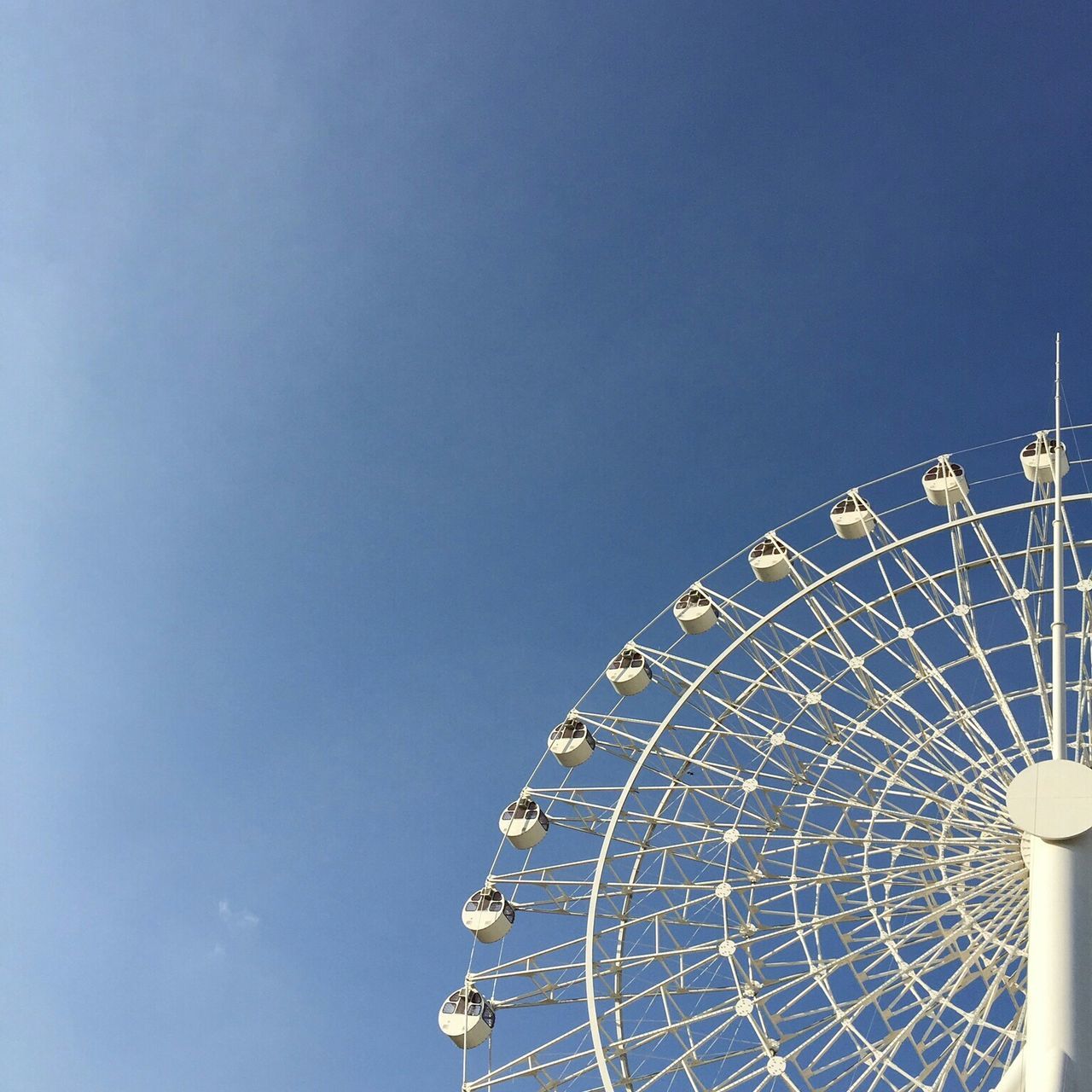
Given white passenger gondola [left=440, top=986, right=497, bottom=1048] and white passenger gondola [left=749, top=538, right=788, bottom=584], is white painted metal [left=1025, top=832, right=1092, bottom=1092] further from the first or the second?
white passenger gondola [left=440, top=986, right=497, bottom=1048]

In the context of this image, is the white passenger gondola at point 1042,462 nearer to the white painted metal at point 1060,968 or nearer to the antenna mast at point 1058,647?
the antenna mast at point 1058,647

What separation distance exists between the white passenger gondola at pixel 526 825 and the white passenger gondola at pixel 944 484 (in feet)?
43.7

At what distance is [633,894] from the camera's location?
31000 mm

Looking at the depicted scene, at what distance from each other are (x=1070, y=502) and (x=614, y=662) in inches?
506

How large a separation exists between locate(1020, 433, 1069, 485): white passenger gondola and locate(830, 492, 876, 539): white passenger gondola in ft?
13.5

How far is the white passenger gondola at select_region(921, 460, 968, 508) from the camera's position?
3297cm

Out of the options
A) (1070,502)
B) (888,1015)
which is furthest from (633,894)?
(1070,502)

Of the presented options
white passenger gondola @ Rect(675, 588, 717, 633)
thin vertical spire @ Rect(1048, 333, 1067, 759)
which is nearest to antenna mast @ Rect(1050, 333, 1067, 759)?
thin vertical spire @ Rect(1048, 333, 1067, 759)

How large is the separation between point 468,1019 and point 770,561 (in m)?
13.9

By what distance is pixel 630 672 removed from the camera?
3528cm

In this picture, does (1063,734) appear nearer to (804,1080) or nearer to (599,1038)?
(804,1080)

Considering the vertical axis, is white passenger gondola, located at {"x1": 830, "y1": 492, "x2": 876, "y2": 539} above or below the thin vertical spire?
above

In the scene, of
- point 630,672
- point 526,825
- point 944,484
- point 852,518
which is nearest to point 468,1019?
point 526,825

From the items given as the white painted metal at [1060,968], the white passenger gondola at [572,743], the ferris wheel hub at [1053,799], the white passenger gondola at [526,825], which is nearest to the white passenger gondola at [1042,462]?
the ferris wheel hub at [1053,799]
